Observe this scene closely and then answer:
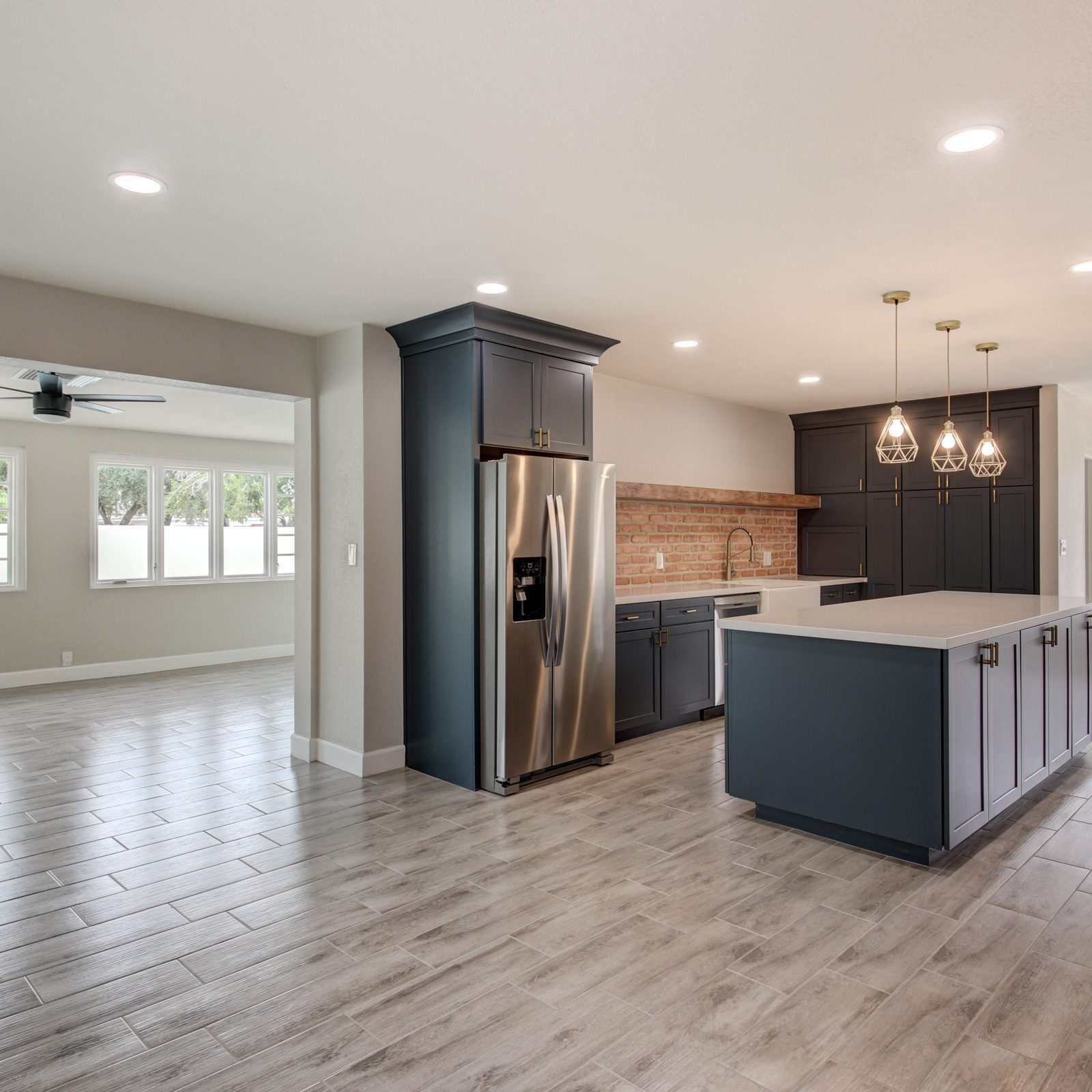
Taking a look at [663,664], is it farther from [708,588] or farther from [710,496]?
[710,496]

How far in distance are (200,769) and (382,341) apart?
268 cm

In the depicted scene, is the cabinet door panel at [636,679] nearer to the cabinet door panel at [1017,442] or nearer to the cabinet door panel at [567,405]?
the cabinet door panel at [567,405]

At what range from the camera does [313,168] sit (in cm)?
256

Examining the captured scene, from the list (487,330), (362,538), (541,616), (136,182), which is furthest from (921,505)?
(136,182)

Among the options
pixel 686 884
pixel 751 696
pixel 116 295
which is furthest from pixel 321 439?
pixel 686 884

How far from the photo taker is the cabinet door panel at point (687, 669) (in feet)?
17.6

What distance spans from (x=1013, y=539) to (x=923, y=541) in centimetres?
69

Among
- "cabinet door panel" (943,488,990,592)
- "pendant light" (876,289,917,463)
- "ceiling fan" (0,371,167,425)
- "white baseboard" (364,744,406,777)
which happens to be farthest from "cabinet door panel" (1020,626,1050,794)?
"ceiling fan" (0,371,167,425)

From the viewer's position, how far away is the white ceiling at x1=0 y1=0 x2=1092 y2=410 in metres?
1.88

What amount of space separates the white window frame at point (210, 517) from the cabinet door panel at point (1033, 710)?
7.60 m

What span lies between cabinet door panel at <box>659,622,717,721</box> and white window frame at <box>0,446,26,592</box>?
5.93 m

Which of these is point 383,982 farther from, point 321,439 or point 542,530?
point 321,439

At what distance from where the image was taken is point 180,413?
7.09 m

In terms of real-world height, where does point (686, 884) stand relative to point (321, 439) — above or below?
below
